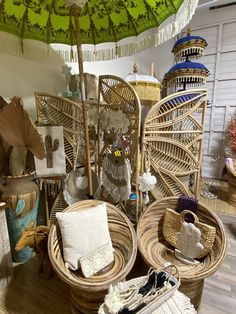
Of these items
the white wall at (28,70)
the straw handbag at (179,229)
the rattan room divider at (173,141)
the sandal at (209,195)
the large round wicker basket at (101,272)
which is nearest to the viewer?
the large round wicker basket at (101,272)

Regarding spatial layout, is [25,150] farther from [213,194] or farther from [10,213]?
[213,194]

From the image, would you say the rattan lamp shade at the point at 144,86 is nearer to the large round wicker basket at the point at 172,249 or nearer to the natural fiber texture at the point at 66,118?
the natural fiber texture at the point at 66,118

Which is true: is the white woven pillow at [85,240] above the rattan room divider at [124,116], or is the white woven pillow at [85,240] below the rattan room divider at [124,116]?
below

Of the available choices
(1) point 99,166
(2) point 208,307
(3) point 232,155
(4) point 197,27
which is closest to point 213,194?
(3) point 232,155

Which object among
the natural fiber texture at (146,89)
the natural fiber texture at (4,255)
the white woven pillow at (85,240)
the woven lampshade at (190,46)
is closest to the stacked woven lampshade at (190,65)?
the woven lampshade at (190,46)

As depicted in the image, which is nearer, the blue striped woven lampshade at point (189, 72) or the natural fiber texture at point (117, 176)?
the natural fiber texture at point (117, 176)

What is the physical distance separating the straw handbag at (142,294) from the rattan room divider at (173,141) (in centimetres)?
63

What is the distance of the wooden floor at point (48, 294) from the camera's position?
129 cm

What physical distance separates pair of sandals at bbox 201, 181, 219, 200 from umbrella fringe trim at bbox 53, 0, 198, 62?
256 centimetres

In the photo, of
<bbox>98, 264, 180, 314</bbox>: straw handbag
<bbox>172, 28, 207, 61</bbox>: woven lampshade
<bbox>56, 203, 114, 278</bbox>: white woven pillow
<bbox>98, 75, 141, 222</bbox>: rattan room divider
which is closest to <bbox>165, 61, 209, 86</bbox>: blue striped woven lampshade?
<bbox>172, 28, 207, 61</bbox>: woven lampshade

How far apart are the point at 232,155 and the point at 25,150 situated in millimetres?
3244

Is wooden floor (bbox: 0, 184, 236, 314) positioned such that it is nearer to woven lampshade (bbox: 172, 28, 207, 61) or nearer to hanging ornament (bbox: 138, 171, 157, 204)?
hanging ornament (bbox: 138, 171, 157, 204)

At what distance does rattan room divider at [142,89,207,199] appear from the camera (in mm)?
1381

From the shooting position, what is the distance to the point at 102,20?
1.48 metres
